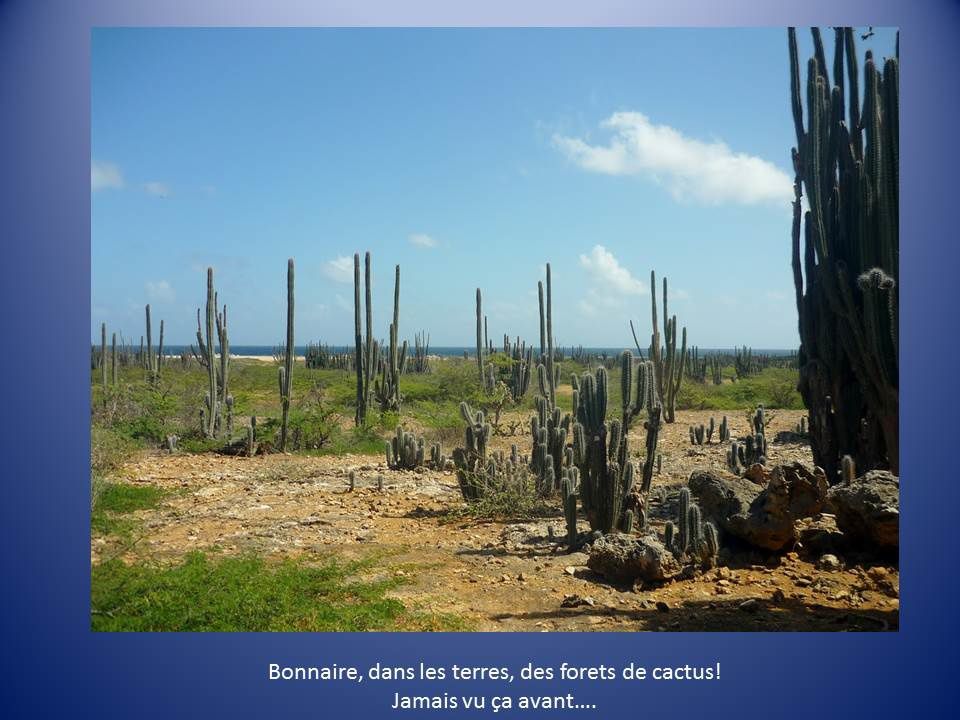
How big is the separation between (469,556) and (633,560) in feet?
3.84

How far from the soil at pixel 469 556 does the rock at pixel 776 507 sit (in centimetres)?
15

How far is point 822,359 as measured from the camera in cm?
569

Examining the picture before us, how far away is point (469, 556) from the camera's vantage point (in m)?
4.84

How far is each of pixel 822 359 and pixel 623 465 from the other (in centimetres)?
209

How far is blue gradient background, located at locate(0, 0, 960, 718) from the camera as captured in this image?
3969 millimetres

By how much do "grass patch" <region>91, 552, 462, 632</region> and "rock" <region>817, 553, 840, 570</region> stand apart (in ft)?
7.58

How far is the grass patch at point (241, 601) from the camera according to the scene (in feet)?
13.0

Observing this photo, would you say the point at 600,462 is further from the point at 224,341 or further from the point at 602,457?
the point at 224,341

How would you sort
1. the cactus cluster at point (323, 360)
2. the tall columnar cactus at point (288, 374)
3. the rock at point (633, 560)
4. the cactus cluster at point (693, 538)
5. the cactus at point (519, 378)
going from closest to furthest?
the rock at point (633, 560)
the cactus cluster at point (693, 538)
the tall columnar cactus at point (288, 374)
the cactus at point (519, 378)
the cactus cluster at point (323, 360)

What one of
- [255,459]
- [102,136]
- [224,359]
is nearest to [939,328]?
[102,136]

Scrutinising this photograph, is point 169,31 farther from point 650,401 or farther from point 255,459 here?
point 255,459

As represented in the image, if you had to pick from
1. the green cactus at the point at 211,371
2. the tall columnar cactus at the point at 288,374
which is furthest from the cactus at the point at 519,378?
the green cactus at the point at 211,371

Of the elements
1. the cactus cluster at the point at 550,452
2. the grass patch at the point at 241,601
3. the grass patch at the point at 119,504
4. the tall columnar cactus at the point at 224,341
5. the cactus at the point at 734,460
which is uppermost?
the tall columnar cactus at the point at 224,341

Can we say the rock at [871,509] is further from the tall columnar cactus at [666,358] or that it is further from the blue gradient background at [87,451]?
the tall columnar cactus at [666,358]
